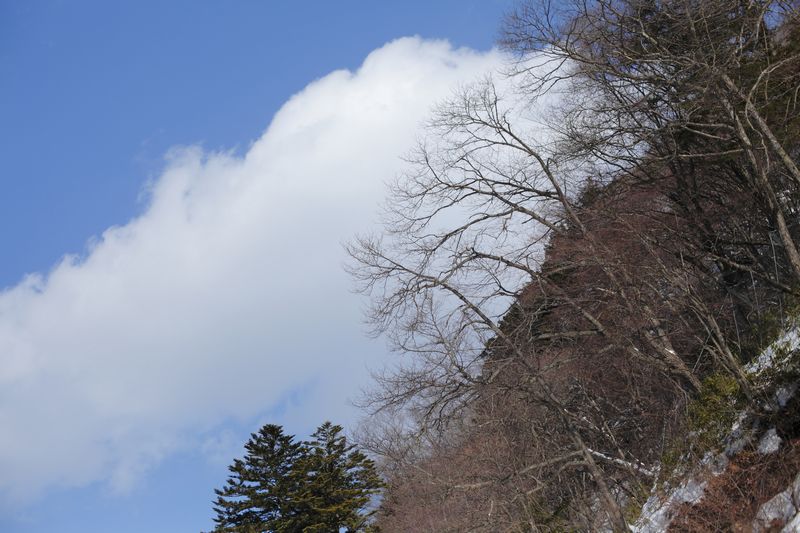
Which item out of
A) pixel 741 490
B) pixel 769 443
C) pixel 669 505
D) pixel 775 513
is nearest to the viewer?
pixel 775 513

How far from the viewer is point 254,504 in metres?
42.6

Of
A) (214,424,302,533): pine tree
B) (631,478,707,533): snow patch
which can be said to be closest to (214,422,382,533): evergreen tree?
(214,424,302,533): pine tree

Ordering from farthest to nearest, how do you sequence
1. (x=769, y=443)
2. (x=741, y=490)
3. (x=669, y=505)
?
(x=669, y=505) < (x=769, y=443) < (x=741, y=490)

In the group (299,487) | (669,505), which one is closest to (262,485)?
(299,487)

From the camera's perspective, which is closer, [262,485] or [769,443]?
[769,443]

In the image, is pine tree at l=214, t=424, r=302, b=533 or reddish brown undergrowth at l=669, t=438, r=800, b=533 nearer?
reddish brown undergrowth at l=669, t=438, r=800, b=533

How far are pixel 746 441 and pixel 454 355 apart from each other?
645cm

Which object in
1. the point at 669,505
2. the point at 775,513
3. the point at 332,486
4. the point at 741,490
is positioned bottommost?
the point at 775,513

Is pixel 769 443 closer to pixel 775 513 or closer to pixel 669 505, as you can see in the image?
pixel 775 513

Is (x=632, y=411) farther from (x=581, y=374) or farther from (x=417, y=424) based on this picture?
(x=417, y=424)

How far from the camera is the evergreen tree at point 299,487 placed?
135 ft

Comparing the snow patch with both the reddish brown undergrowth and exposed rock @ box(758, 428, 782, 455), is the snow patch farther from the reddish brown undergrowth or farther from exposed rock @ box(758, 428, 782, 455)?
exposed rock @ box(758, 428, 782, 455)

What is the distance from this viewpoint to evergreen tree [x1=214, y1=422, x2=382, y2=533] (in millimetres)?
41250

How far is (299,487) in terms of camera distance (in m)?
42.1
